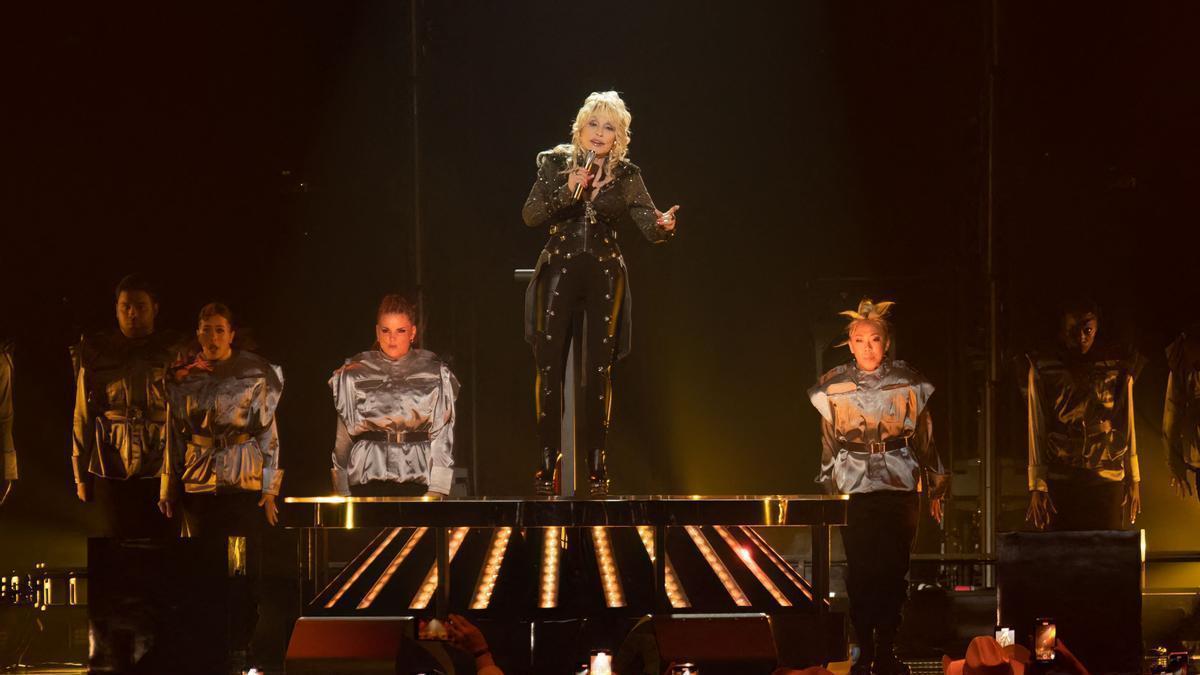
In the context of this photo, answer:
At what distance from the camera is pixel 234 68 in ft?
25.9

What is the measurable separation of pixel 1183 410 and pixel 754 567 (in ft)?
10.9

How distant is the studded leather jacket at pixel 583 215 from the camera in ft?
18.6

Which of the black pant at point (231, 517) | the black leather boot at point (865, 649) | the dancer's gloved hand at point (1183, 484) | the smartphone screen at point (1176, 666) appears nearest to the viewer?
the smartphone screen at point (1176, 666)

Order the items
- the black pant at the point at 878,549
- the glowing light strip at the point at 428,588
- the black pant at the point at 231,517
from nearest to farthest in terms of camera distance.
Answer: the glowing light strip at the point at 428,588, the black pant at the point at 878,549, the black pant at the point at 231,517

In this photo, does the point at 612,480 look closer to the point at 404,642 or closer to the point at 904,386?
the point at 904,386

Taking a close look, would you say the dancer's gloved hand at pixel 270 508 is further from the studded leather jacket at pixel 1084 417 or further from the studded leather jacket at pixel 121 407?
the studded leather jacket at pixel 1084 417

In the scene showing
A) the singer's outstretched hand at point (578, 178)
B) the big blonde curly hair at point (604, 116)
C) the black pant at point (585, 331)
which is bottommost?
the black pant at point (585, 331)

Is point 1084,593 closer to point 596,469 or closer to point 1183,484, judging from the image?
point 596,469

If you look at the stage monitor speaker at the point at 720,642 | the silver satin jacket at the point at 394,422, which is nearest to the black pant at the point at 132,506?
the silver satin jacket at the point at 394,422

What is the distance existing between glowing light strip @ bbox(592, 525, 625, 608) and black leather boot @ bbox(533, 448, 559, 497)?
0.23m

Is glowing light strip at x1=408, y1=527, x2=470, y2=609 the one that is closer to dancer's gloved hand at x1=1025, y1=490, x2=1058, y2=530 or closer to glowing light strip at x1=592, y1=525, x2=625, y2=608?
glowing light strip at x1=592, y1=525, x2=625, y2=608

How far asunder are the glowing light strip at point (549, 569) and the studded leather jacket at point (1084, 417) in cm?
273

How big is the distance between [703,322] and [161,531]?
3.22m

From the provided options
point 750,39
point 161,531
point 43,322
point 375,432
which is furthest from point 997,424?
point 43,322
